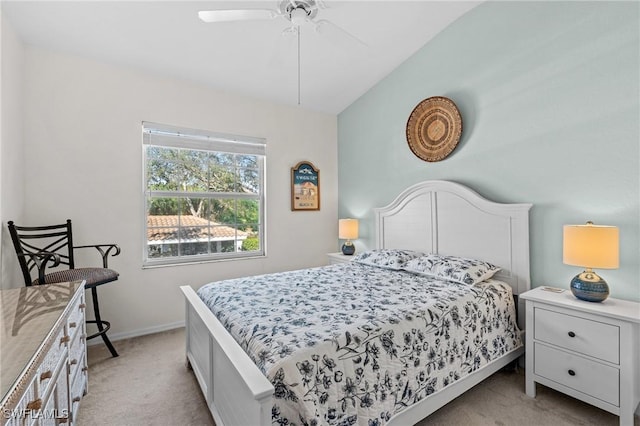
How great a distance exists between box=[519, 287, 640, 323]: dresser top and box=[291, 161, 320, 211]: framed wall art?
8.82ft

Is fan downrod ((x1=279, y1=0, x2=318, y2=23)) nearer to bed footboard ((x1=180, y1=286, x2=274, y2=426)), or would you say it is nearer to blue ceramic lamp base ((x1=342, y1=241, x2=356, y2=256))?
bed footboard ((x1=180, y1=286, x2=274, y2=426))

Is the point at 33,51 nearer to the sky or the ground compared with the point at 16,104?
nearer to the sky

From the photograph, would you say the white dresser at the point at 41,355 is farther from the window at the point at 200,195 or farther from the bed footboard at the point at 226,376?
the window at the point at 200,195

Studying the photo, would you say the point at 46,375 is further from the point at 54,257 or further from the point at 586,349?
the point at 586,349

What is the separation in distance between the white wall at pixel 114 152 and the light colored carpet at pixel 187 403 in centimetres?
74

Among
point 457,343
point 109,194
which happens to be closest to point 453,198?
point 457,343

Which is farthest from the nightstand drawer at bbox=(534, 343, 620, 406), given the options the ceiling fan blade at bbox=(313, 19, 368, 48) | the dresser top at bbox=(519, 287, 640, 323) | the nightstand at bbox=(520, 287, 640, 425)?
the ceiling fan blade at bbox=(313, 19, 368, 48)

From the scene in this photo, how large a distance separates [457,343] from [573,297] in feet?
2.90

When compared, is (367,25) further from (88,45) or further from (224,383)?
(224,383)

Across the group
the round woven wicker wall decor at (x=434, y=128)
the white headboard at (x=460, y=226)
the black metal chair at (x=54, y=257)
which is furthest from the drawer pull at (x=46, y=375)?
the round woven wicker wall decor at (x=434, y=128)

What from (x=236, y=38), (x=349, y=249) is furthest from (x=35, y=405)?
(x=349, y=249)

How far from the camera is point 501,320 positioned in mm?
2139

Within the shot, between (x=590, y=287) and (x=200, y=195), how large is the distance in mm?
3471

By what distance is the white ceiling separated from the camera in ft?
7.65
